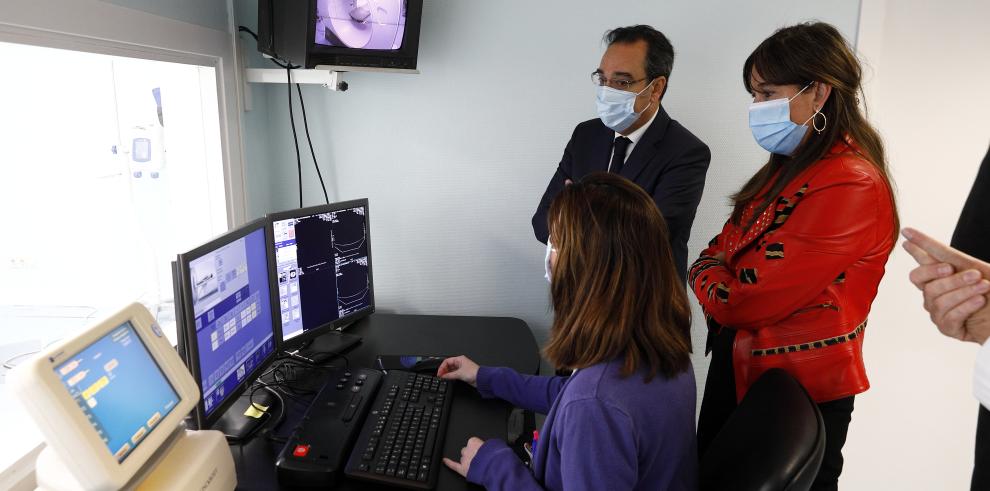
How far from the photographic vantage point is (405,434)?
119 cm

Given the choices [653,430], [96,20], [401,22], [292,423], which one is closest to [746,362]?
[653,430]

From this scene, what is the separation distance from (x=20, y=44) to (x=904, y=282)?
2.68 metres

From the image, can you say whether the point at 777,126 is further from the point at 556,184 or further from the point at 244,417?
the point at 244,417

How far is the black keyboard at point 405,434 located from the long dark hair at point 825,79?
3.02 feet

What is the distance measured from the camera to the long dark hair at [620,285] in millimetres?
976

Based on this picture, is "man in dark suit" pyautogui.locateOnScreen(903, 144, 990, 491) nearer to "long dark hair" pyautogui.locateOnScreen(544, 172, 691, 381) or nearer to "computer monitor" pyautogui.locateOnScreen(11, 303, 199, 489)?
"long dark hair" pyautogui.locateOnScreen(544, 172, 691, 381)

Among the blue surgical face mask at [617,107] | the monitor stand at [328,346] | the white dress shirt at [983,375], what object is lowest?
the monitor stand at [328,346]

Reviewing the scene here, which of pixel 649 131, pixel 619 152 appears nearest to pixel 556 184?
pixel 619 152

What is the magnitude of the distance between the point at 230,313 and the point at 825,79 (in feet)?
4.64

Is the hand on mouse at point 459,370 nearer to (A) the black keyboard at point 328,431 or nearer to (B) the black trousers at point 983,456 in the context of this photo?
(A) the black keyboard at point 328,431

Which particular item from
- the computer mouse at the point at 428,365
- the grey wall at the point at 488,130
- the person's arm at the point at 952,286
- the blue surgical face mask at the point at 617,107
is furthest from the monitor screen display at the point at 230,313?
the person's arm at the point at 952,286

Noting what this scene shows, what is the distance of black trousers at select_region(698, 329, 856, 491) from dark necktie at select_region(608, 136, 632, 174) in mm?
594

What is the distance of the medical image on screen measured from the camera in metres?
1.71

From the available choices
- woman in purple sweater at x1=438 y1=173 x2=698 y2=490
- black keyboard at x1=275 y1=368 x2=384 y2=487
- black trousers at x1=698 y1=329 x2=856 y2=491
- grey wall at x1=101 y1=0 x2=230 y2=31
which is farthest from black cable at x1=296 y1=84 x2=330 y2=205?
black trousers at x1=698 y1=329 x2=856 y2=491
